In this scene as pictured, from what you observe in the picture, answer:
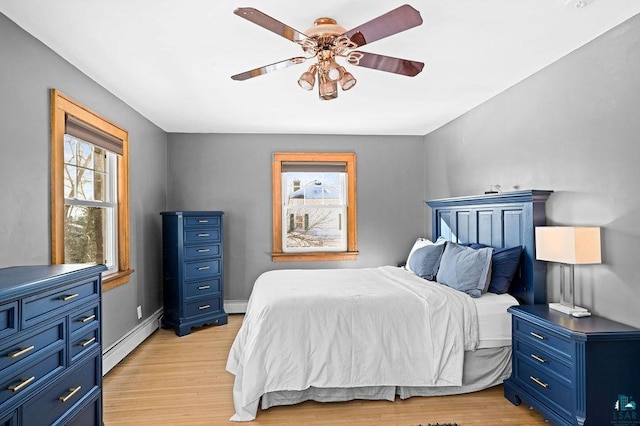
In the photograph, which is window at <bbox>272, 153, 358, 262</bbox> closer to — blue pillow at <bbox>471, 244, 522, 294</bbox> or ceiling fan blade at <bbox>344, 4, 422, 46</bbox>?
blue pillow at <bbox>471, 244, 522, 294</bbox>

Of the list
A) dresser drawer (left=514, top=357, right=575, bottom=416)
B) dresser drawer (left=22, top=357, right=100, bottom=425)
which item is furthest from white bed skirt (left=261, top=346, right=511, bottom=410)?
dresser drawer (left=22, top=357, right=100, bottom=425)

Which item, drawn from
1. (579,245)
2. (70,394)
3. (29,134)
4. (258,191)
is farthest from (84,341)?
(258,191)

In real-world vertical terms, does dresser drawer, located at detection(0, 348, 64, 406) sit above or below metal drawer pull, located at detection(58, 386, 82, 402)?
above

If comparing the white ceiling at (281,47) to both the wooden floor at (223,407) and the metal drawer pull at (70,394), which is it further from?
the wooden floor at (223,407)

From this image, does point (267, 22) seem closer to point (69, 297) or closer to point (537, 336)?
point (69, 297)

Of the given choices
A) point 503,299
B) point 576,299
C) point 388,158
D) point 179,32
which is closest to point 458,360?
point 503,299

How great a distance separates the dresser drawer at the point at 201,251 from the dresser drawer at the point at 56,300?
2.44 metres

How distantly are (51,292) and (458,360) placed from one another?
2.60m

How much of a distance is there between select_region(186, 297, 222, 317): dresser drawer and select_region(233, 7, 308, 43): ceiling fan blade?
3.51 meters

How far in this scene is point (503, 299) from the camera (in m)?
3.08

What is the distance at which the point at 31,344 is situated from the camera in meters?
1.64

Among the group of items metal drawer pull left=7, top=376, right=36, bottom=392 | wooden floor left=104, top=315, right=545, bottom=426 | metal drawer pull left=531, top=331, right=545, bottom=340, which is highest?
metal drawer pull left=7, top=376, right=36, bottom=392

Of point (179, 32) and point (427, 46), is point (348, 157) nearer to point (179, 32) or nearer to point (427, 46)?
point (427, 46)

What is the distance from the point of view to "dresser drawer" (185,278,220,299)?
4.58m
